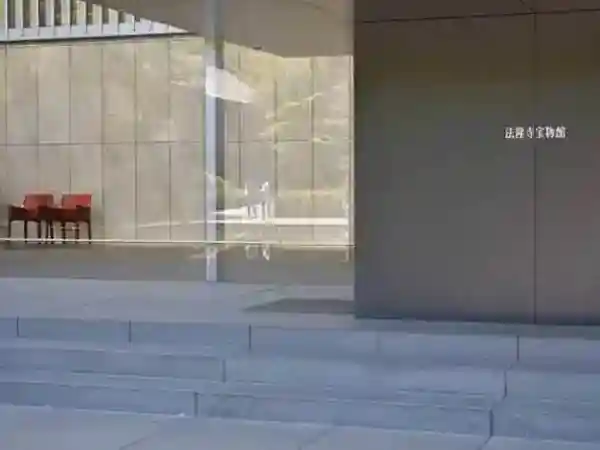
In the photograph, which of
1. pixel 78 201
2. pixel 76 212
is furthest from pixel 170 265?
pixel 78 201

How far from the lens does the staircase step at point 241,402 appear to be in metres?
6.83

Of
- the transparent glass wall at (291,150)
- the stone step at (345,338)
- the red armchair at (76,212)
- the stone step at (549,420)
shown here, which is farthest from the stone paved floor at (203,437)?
the red armchair at (76,212)

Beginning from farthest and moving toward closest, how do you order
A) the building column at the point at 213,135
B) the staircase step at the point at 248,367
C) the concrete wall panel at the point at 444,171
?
the building column at the point at 213,135 < the concrete wall panel at the point at 444,171 < the staircase step at the point at 248,367

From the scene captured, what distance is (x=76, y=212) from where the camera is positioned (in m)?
21.1

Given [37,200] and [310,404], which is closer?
[310,404]

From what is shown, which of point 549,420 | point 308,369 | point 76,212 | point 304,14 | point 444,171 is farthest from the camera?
point 76,212

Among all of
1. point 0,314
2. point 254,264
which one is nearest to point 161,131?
point 254,264

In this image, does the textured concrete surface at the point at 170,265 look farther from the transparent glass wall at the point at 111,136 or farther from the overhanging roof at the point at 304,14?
the overhanging roof at the point at 304,14

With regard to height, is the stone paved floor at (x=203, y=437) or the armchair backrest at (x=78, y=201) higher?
the armchair backrest at (x=78, y=201)

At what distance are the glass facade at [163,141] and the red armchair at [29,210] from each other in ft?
0.27

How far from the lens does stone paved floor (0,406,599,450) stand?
650cm

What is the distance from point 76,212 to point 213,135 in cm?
781

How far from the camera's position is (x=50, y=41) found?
21.1 metres

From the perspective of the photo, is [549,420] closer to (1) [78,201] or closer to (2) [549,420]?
(2) [549,420]
